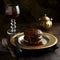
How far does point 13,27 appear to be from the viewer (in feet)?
4.78

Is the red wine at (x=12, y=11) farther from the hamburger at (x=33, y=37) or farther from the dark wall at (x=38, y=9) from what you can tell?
the dark wall at (x=38, y=9)

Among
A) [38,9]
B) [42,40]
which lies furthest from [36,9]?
[42,40]

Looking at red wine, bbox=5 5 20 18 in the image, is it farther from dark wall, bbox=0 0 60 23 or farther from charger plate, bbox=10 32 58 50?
dark wall, bbox=0 0 60 23

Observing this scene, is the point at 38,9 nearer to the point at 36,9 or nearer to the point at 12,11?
the point at 36,9

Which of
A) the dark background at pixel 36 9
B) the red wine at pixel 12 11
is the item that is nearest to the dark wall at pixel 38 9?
the dark background at pixel 36 9

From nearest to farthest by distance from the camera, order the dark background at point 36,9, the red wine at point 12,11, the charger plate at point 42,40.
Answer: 1. the charger plate at point 42,40
2. the red wine at point 12,11
3. the dark background at point 36,9

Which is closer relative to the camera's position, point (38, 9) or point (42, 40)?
point (42, 40)

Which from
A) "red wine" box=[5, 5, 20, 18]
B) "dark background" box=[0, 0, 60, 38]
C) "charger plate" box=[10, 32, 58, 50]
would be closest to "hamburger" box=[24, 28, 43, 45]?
"charger plate" box=[10, 32, 58, 50]

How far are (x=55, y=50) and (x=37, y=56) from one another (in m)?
0.13

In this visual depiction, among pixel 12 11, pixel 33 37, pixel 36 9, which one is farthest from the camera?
pixel 36 9

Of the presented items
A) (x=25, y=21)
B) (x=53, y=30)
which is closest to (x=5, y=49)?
(x=53, y=30)

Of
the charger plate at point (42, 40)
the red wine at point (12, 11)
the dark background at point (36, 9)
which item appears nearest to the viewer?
the charger plate at point (42, 40)

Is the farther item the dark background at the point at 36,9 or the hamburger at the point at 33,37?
the dark background at the point at 36,9

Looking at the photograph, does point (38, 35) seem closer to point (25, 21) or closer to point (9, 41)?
point (9, 41)
